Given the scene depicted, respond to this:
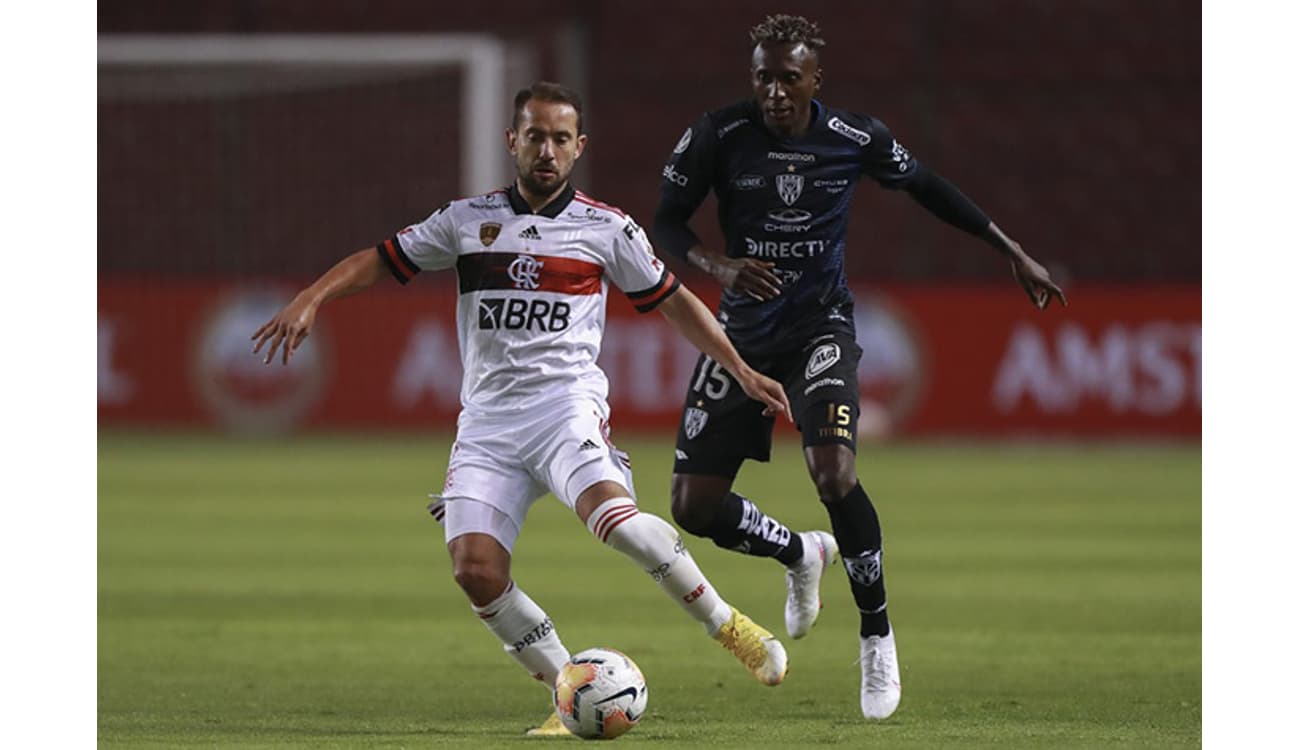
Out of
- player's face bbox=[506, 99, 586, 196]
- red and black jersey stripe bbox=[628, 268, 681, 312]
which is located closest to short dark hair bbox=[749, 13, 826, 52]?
player's face bbox=[506, 99, 586, 196]

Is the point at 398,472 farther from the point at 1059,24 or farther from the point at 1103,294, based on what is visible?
the point at 1059,24

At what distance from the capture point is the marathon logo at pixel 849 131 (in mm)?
8266

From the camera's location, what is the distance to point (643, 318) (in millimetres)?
22812

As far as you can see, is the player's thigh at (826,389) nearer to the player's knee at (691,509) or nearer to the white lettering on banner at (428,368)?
the player's knee at (691,509)

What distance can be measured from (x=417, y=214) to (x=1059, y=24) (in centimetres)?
894

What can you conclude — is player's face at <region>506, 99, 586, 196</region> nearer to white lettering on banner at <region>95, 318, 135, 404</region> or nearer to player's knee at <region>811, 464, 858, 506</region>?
player's knee at <region>811, 464, 858, 506</region>

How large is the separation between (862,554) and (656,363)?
14.9m

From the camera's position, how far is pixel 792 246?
827 cm

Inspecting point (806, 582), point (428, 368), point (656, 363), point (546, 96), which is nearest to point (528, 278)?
point (546, 96)

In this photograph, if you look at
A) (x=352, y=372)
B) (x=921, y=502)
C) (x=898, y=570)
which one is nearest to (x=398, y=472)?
(x=352, y=372)

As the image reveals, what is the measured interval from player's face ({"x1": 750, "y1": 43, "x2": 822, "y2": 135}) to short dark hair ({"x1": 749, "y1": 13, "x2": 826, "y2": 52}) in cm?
2

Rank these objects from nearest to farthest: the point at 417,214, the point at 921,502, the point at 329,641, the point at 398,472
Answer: the point at 329,641 < the point at 921,502 < the point at 398,472 < the point at 417,214

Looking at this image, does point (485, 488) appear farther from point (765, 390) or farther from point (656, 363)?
point (656, 363)
